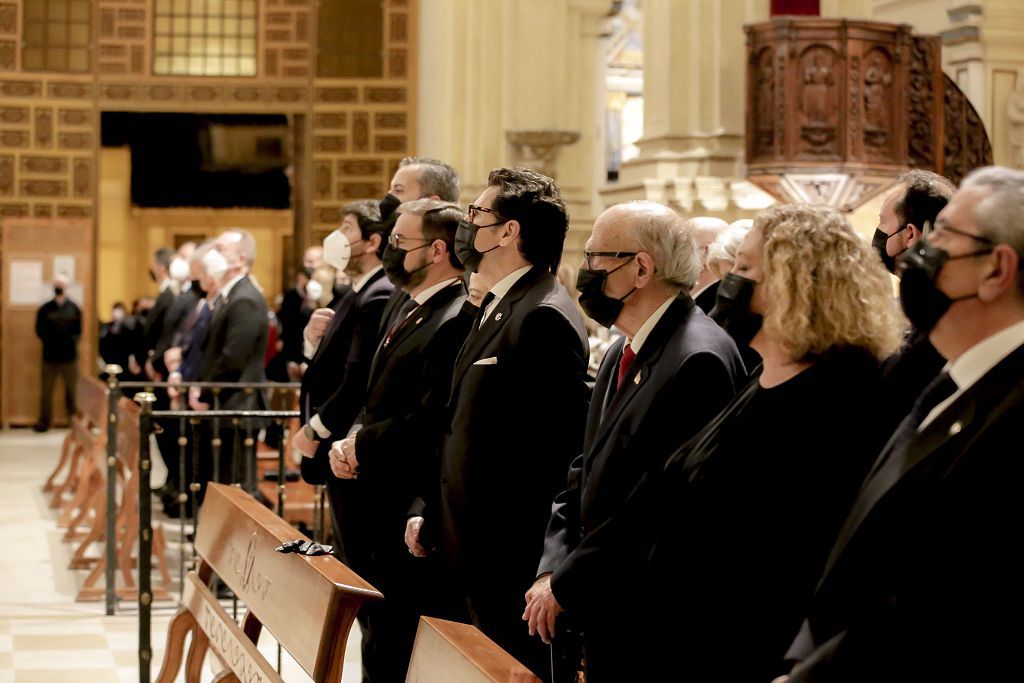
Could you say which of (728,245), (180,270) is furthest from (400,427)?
(180,270)

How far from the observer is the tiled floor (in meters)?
6.37

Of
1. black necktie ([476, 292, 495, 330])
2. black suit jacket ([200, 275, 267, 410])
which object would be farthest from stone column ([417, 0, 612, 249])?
black necktie ([476, 292, 495, 330])

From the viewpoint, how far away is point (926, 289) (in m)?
2.35

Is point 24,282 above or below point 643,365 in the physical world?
above

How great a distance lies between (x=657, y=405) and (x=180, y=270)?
8.72m

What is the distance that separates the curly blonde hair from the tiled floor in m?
3.60

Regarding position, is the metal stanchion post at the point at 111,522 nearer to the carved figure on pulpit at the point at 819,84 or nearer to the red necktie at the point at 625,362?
the carved figure on pulpit at the point at 819,84

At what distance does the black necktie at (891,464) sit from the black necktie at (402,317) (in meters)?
2.90

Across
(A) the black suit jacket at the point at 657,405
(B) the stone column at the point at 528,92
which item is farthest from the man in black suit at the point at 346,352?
(B) the stone column at the point at 528,92

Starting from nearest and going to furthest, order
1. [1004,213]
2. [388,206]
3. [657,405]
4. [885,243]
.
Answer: [1004,213] → [657,405] → [885,243] → [388,206]

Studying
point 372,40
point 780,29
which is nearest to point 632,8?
point 372,40

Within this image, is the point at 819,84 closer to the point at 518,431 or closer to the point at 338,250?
the point at 338,250

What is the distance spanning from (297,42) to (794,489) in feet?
52.5

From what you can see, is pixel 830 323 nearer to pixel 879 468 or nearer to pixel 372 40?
pixel 879 468
